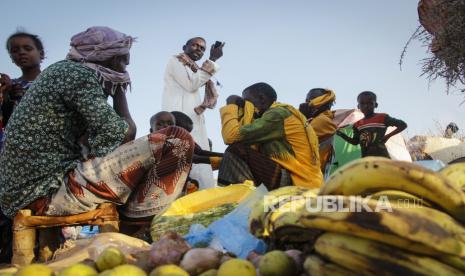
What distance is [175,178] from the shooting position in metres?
3.38

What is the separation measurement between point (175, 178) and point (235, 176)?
129 cm

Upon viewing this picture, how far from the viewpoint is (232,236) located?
7.29ft

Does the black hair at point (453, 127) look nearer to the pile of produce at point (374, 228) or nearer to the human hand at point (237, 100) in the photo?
the human hand at point (237, 100)

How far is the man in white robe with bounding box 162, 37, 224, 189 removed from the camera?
6695 millimetres

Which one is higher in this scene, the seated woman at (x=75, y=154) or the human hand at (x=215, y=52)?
the human hand at (x=215, y=52)

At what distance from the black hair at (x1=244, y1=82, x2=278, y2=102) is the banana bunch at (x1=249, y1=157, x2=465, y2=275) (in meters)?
3.65

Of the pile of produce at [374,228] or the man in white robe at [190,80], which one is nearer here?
the pile of produce at [374,228]

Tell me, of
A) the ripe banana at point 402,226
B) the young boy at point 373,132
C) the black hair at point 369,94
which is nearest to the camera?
the ripe banana at point 402,226

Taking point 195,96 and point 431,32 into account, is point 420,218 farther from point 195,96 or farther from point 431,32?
point 195,96

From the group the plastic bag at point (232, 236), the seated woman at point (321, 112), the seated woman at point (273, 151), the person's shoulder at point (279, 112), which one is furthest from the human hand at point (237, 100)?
the plastic bag at point (232, 236)

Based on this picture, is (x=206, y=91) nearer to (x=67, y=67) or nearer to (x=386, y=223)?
(x=67, y=67)

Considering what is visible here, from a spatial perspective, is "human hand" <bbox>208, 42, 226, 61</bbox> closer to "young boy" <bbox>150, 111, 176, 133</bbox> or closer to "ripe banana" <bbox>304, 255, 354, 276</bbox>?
"young boy" <bbox>150, 111, 176, 133</bbox>

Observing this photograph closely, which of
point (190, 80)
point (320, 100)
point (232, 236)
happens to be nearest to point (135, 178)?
point (232, 236)

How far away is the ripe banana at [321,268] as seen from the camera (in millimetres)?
1297
